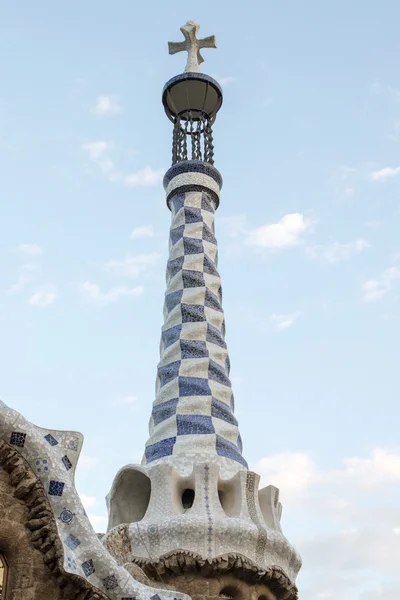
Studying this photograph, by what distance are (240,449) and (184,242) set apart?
2.48 metres

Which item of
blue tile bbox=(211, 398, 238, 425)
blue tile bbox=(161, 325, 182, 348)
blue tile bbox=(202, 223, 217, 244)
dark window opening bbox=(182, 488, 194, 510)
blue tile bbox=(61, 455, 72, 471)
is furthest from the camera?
blue tile bbox=(202, 223, 217, 244)

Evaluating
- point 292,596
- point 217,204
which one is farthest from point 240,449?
point 217,204

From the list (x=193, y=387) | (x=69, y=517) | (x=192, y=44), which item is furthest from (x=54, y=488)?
(x=192, y=44)

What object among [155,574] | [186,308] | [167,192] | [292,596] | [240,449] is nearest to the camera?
[155,574]

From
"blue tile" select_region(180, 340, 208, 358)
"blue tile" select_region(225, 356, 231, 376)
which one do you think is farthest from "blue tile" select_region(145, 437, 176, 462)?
"blue tile" select_region(225, 356, 231, 376)

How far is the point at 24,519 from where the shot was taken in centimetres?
505

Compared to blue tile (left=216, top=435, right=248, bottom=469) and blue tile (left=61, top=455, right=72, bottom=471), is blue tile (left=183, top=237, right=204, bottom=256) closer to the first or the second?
blue tile (left=216, top=435, right=248, bottom=469)

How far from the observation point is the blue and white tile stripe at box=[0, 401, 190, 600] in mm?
5035

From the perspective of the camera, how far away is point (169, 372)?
8.54 m

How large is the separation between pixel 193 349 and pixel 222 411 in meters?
0.74

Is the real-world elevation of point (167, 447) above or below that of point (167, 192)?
below

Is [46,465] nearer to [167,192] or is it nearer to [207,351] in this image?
[207,351]

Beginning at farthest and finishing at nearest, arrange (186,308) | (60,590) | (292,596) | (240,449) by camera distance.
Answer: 1. (186,308)
2. (240,449)
3. (292,596)
4. (60,590)

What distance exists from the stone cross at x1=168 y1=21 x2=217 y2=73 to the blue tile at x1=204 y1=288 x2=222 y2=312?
346 centimetres
